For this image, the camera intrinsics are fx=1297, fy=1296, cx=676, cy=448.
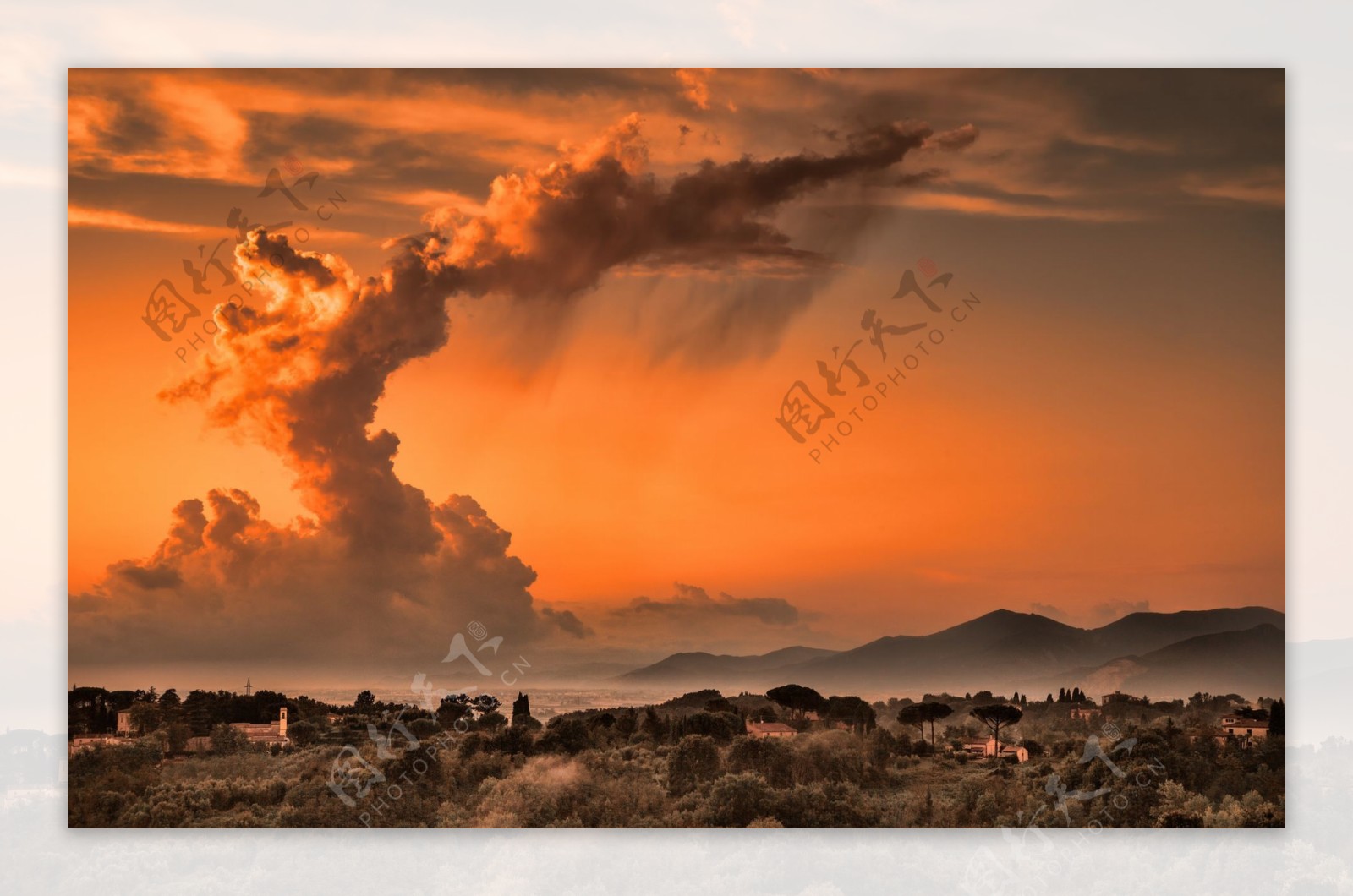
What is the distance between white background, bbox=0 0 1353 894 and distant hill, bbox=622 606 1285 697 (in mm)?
201

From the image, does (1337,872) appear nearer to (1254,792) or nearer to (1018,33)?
(1254,792)

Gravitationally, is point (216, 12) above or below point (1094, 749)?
above

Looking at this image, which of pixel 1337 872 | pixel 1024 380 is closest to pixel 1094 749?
pixel 1337 872

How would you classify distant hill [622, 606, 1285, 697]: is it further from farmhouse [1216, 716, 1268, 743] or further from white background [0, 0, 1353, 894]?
white background [0, 0, 1353, 894]

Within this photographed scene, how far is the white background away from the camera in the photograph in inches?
169

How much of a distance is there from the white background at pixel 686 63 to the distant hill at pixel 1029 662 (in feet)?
0.66

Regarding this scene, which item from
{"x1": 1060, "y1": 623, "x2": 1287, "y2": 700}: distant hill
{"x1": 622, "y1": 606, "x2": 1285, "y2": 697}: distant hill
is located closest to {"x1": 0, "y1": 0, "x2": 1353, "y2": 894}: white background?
{"x1": 1060, "y1": 623, "x2": 1287, "y2": 700}: distant hill

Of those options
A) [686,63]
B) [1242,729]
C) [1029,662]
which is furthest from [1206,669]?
[686,63]

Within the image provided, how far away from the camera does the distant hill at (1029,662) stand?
4.36 m

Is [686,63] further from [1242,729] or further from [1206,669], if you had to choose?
[1242,729]

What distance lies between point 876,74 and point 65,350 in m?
2.90

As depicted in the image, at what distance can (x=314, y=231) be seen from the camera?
4398 mm

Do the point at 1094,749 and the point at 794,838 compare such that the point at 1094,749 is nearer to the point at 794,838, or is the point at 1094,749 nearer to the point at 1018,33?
the point at 794,838

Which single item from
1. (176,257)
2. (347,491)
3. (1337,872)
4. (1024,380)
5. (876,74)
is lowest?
(1337,872)
